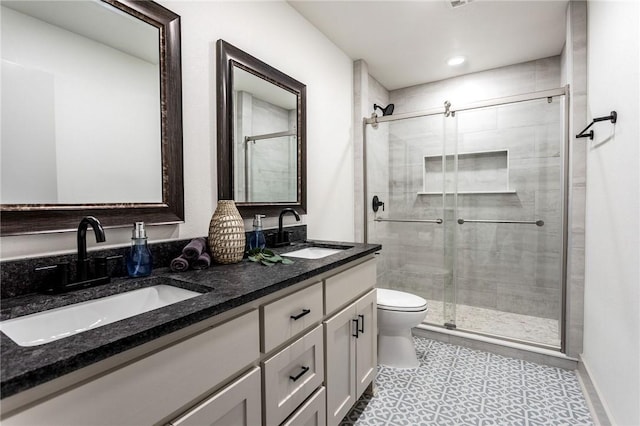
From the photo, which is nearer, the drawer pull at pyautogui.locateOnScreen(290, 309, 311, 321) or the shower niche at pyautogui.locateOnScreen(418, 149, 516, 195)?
the drawer pull at pyautogui.locateOnScreen(290, 309, 311, 321)

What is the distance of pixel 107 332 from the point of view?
0.62m

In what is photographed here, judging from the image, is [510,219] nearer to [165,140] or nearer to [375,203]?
[375,203]

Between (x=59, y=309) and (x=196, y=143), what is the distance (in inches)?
32.3

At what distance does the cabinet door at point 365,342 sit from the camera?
1.58m

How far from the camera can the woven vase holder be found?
130 cm

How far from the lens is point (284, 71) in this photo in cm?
194

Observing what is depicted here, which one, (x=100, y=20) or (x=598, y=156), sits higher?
(x=100, y=20)

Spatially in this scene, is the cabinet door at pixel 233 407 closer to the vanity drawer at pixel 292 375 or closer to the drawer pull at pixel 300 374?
the vanity drawer at pixel 292 375

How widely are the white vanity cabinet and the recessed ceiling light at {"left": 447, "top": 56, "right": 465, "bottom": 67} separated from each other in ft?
6.77

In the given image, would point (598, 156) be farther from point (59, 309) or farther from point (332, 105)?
point (59, 309)

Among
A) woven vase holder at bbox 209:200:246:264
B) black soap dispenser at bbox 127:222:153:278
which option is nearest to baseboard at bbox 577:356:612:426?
woven vase holder at bbox 209:200:246:264

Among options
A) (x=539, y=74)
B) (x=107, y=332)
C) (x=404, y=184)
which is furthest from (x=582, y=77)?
(x=107, y=332)

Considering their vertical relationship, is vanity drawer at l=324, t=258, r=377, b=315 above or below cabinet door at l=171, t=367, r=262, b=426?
above

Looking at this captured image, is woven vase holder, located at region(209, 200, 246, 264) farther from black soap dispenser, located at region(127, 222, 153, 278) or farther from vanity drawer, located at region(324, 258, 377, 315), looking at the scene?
vanity drawer, located at region(324, 258, 377, 315)
